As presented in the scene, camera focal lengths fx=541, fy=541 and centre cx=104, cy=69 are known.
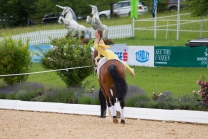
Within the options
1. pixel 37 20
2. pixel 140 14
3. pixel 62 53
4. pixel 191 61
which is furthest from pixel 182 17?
pixel 62 53

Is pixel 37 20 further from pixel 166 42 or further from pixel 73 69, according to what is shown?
pixel 73 69

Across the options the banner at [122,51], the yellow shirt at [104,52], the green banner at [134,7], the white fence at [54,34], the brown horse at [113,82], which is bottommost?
the white fence at [54,34]

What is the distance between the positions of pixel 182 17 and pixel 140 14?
5.89 m

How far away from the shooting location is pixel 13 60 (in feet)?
61.7

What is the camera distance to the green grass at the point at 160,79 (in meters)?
18.7

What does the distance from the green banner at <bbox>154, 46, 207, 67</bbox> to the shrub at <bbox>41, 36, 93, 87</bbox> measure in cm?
602

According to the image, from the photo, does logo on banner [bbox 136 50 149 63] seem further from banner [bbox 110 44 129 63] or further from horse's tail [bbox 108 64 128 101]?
horse's tail [bbox 108 64 128 101]

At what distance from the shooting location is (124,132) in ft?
37.3

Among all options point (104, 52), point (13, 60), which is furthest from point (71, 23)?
point (104, 52)

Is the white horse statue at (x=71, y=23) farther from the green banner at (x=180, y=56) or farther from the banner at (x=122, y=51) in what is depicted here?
the green banner at (x=180, y=56)

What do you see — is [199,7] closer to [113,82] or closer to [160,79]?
[160,79]

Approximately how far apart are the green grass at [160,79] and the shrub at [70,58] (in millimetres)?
502

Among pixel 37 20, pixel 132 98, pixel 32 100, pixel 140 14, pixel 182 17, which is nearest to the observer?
pixel 132 98

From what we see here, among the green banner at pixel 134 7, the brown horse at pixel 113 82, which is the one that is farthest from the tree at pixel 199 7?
the brown horse at pixel 113 82
